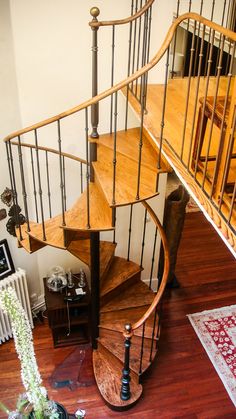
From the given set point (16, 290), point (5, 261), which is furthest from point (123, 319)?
point (5, 261)

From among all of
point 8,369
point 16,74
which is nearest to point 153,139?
point 16,74

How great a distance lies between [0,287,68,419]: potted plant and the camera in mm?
2197

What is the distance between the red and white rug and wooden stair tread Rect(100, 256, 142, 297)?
1.02 metres

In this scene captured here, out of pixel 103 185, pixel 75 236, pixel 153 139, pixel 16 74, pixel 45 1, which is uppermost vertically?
pixel 45 1

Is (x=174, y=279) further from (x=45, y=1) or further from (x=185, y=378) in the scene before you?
(x=45, y=1)

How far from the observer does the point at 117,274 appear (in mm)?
4488

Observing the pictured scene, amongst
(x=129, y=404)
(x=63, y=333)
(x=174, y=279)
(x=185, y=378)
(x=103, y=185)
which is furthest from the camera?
(x=174, y=279)

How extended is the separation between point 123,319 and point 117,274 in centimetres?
47

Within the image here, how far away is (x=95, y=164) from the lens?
3512 millimetres

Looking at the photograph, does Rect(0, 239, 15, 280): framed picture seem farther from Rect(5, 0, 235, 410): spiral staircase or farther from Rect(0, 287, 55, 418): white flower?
Rect(0, 287, 55, 418): white flower

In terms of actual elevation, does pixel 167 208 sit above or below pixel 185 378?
above

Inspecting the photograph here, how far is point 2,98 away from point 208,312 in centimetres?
330

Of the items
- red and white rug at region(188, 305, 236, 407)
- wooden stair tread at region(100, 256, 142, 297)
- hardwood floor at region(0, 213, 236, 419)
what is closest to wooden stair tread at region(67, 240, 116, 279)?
wooden stair tread at region(100, 256, 142, 297)

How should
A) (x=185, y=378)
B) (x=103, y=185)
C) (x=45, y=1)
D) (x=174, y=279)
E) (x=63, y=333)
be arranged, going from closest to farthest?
(x=103, y=185), (x=45, y=1), (x=185, y=378), (x=63, y=333), (x=174, y=279)
